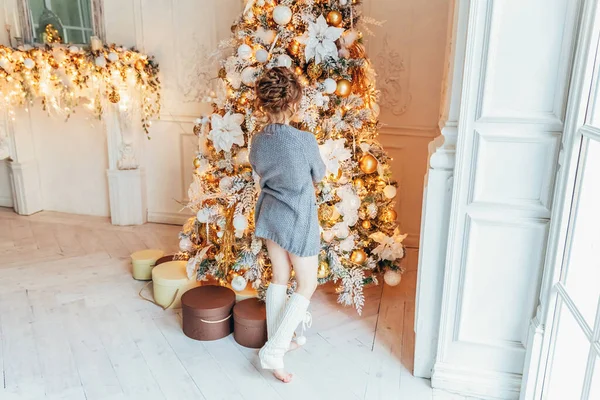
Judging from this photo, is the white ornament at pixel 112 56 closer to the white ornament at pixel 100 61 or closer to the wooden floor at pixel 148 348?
the white ornament at pixel 100 61

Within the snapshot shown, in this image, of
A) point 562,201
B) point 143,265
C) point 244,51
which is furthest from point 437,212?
point 143,265

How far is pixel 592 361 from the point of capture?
146 centimetres

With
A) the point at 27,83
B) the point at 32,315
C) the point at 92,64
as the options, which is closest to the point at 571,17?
the point at 32,315

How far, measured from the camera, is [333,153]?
2596mm

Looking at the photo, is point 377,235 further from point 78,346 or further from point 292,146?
point 78,346

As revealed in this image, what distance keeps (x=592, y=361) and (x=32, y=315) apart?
8.72 feet

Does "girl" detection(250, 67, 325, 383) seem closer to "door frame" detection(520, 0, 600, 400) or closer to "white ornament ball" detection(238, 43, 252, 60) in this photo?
"white ornament ball" detection(238, 43, 252, 60)

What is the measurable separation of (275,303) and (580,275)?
1.23 meters

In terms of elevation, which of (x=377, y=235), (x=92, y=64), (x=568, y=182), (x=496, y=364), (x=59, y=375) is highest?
(x=92, y=64)

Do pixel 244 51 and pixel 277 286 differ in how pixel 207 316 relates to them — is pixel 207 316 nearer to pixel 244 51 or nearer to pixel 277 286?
pixel 277 286

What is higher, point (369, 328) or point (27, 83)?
point (27, 83)

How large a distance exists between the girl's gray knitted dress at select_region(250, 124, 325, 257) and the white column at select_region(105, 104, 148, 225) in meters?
2.34

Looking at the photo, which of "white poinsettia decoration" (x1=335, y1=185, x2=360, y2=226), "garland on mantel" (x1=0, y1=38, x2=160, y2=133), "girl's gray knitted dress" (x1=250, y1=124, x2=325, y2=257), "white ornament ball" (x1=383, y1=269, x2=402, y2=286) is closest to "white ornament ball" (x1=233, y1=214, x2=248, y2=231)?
"girl's gray knitted dress" (x1=250, y1=124, x2=325, y2=257)

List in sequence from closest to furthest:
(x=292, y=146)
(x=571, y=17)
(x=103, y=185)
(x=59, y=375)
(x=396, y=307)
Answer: (x=571, y=17) < (x=292, y=146) < (x=59, y=375) < (x=396, y=307) < (x=103, y=185)
